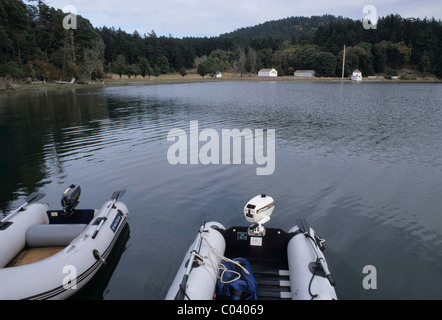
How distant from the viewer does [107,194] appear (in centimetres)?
1216

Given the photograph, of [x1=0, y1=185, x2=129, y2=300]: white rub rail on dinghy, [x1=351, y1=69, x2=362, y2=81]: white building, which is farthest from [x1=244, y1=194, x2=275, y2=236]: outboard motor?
[x1=351, y1=69, x2=362, y2=81]: white building

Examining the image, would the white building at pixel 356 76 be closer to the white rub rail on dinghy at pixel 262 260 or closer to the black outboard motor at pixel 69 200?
the white rub rail on dinghy at pixel 262 260

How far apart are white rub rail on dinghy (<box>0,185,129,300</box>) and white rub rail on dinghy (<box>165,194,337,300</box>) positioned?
89.2 inches

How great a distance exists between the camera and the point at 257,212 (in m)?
6.86

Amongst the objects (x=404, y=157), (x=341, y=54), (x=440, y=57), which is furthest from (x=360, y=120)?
(x=440, y=57)

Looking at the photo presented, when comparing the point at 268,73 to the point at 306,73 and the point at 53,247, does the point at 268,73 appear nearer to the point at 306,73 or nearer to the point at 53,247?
the point at 306,73

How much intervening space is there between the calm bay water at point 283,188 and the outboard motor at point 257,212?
2.28m

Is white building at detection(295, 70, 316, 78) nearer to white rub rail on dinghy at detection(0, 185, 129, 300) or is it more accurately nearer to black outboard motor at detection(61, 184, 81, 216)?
white rub rail on dinghy at detection(0, 185, 129, 300)

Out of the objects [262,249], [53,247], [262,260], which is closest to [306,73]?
[262,249]

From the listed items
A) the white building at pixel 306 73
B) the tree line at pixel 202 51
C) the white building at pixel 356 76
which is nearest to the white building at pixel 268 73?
the tree line at pixel 202 51

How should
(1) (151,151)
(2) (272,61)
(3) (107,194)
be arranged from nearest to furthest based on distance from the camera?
(3) (107,194) < (1) (151,151) < (2) (272,61)
